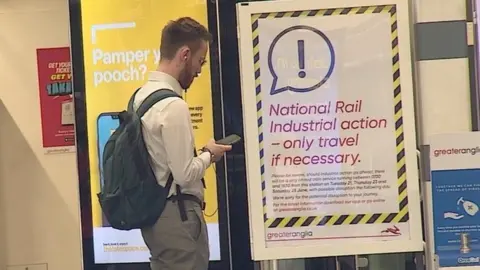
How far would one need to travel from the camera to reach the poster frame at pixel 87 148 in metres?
3.69

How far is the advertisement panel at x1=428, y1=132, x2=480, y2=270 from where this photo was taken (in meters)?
1.86

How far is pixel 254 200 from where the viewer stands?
6.31 ft

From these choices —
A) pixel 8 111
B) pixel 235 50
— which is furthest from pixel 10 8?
pixel 235 50

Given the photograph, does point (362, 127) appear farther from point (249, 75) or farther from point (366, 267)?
point (366, 267)

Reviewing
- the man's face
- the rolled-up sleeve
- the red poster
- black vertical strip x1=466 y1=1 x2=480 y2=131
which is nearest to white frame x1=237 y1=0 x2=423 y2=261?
black vertical strip x1=466 y1=1 x2=480 y2=131

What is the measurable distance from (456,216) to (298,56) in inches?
23.5

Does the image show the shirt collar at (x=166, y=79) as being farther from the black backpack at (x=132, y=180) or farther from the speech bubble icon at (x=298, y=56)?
the speech bubble icon at (x=298, y=56)

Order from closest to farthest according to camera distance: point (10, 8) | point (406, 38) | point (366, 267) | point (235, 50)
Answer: point (406, 38) < point (366, 267) < point (235, 50) < point (10, 8)

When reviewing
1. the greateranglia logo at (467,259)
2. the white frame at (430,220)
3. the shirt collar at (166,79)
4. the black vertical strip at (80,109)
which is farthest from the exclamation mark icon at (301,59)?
the black vertical strip at (80,109)

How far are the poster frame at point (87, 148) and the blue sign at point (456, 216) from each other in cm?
190

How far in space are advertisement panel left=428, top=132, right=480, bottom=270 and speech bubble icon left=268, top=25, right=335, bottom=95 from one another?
1.13 feet

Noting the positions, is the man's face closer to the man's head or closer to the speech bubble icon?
the man's head

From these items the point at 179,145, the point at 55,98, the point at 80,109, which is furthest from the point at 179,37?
the point at 55,98

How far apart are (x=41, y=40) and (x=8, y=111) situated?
Answer: 0.52 m
